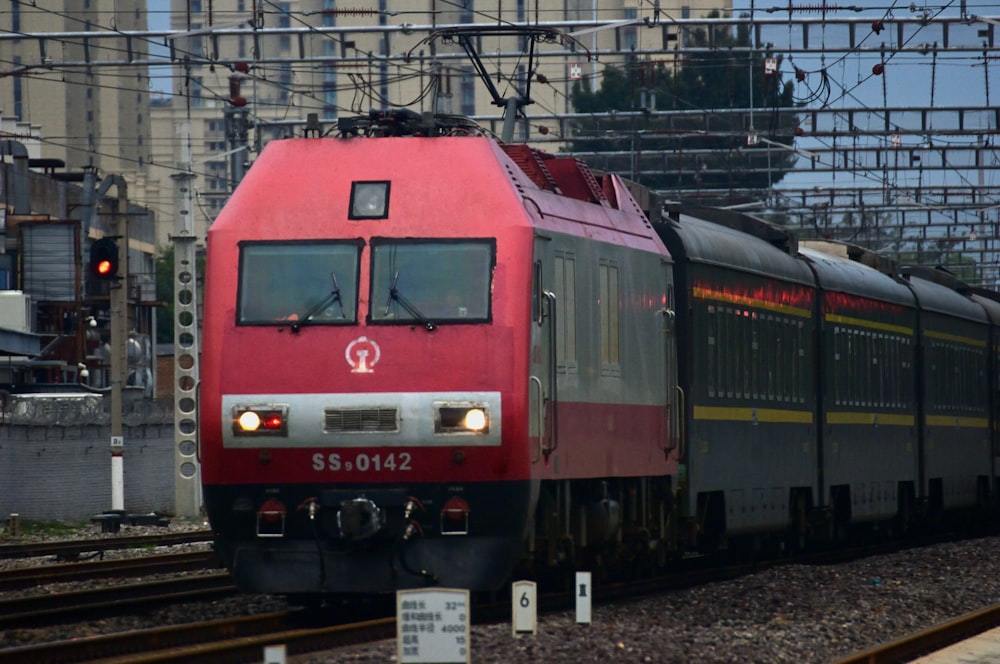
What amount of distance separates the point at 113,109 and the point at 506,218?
139 m

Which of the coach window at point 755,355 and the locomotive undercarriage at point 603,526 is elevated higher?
the coach window at point 755,355

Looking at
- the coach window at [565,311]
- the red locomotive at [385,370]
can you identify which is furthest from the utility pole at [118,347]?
the coach window at [565,311]

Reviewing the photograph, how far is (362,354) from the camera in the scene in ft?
43.1

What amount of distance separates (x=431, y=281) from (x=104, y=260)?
40.0ft

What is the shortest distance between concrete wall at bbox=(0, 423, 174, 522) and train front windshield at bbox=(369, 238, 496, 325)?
2034cm

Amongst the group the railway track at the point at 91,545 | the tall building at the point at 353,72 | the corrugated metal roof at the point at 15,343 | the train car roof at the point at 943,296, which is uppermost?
the tall building at the point at 353,72

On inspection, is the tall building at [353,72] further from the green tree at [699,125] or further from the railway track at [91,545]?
the railway track at [91,545]

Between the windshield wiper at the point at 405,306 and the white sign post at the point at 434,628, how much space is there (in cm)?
390

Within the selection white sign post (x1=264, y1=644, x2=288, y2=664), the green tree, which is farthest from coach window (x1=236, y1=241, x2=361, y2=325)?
the green tree

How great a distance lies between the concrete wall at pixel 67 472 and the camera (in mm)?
32438

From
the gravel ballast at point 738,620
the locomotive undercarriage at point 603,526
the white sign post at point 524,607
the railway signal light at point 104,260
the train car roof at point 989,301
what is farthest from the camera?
the train car roof at point 989,301

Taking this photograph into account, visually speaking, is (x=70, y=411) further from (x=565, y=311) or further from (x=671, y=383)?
(x=565, y=311)

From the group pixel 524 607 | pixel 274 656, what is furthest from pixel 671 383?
pixel 274 656

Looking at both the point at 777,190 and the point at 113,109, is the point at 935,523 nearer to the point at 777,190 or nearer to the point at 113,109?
the point at 777,190
